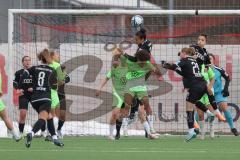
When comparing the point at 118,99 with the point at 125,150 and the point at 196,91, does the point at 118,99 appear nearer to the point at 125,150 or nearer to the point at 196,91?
the point at 196,91

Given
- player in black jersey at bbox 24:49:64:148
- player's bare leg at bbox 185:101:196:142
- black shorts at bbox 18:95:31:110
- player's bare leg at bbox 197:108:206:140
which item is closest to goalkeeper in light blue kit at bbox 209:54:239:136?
player's bare leg at bbox 197:108:206:140

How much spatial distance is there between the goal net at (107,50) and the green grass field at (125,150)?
366 centimetres

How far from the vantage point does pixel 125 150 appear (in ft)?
48.5

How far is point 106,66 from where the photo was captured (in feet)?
70.9

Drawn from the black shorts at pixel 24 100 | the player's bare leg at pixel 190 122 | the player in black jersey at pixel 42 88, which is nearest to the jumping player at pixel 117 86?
the black shorts at pixel 24 100

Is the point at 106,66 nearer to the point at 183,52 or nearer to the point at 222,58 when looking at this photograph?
the point at 222,58

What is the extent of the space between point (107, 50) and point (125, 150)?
6.86 meters

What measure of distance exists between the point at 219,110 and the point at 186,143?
391cm

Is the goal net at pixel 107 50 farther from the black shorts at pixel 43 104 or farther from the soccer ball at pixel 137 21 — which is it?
the black shorts at pixel 43 104

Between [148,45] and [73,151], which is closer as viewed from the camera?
[73,151]

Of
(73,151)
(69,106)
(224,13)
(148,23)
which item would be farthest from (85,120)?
(73,151)

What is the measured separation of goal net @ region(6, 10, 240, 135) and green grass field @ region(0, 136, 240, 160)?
3.66 m

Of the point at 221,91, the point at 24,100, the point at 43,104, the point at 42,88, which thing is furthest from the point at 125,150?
the point at 221,91

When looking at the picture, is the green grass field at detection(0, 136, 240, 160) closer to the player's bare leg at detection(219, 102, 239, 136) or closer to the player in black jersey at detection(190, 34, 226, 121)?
the player in black jersey at detection(190, 34, 226, 121)
